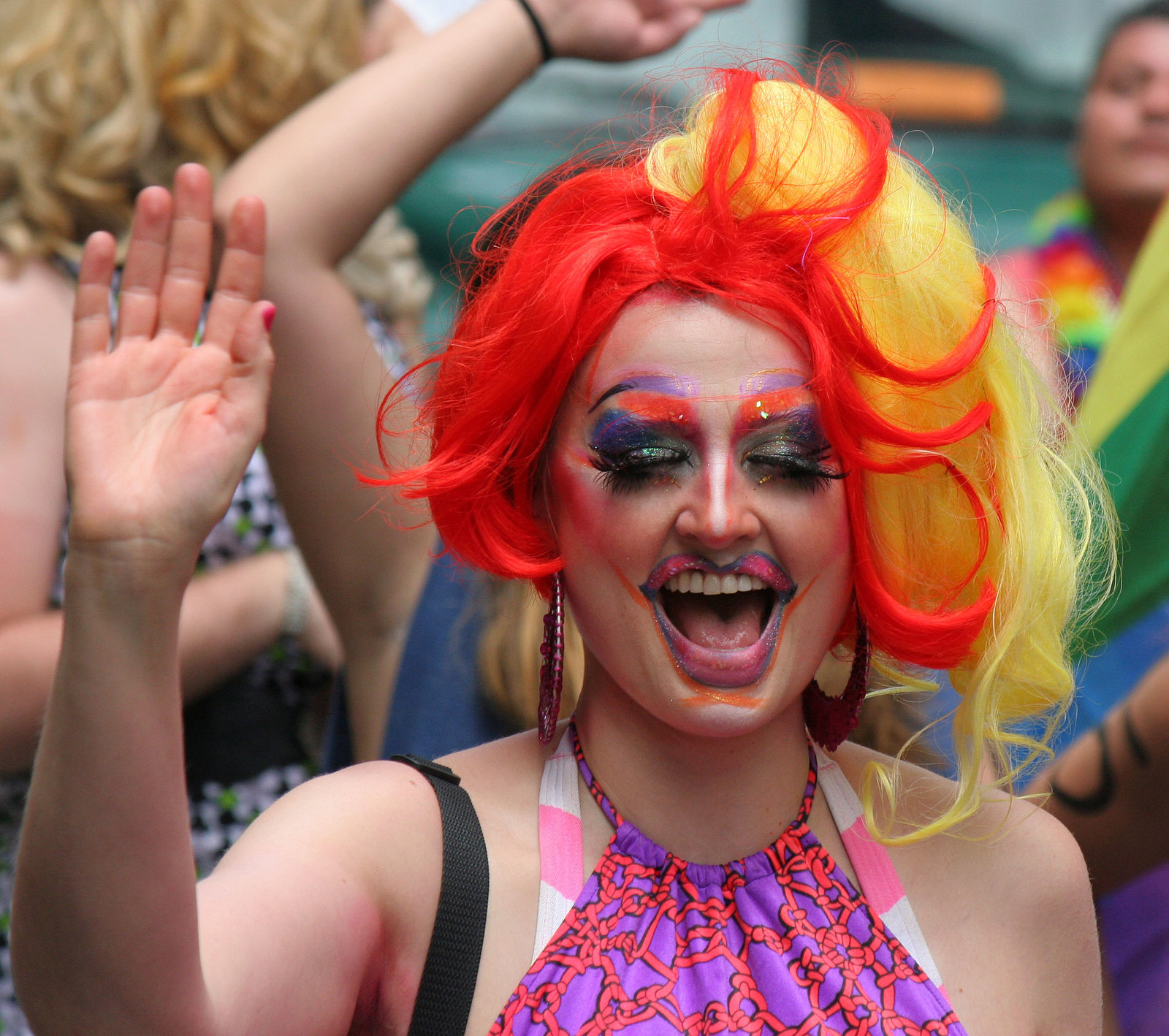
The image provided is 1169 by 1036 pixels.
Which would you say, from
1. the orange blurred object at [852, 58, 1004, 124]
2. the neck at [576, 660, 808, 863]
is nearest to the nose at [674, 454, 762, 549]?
the neck at [576, 660, 808, 863]

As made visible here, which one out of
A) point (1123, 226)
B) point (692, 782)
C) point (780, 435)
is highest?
point (780, 435)

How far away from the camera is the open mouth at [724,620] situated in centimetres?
131

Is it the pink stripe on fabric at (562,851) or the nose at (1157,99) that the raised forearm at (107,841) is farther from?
the nose at (1157,99)

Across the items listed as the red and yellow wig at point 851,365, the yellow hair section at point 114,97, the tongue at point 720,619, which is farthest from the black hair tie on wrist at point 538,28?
the tongue at point 720,619

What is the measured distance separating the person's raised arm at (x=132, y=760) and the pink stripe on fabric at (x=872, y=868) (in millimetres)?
604

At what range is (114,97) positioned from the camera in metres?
2.04

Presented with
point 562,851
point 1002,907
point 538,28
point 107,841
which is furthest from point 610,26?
point 107,841

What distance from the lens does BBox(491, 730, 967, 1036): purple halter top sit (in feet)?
4.11

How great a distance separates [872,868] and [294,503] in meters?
0.98

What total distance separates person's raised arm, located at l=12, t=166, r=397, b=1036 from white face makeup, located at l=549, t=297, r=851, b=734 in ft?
1.29

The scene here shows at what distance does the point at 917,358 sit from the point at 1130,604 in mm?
1073

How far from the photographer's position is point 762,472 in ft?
4.38

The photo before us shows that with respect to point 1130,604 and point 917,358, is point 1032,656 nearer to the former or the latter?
point 917,358

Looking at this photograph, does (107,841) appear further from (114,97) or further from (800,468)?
(114,97)
